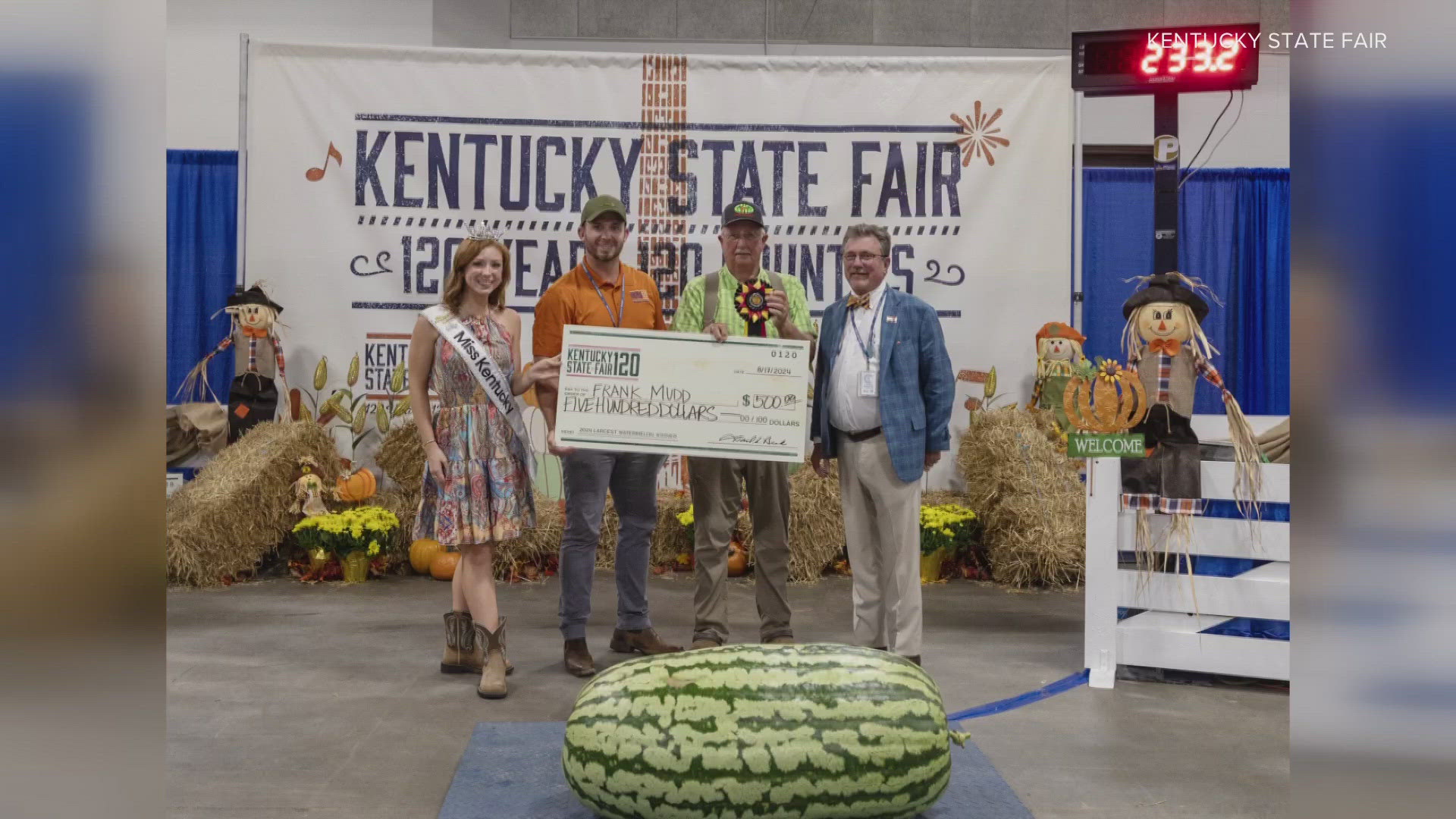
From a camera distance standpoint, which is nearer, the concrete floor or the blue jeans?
the concrete floor

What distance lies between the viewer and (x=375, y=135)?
691 cm

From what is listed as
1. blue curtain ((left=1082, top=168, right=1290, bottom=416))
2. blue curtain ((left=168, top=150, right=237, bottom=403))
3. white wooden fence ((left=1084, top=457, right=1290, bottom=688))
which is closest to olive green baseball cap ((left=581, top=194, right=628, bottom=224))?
white wooden fence ((left=1084, top=457, right=1290, bottom=688))

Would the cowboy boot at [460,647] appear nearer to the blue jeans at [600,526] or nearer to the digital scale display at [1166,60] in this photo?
the blue jeans at [600,526]

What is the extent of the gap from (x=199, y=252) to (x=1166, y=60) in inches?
260

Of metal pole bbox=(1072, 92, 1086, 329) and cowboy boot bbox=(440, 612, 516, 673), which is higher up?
metal pole bbox=(1072, 92, 1086, 329)

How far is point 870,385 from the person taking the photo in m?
3.99

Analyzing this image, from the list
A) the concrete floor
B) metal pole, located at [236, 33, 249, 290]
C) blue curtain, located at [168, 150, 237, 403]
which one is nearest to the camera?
the concrete floor

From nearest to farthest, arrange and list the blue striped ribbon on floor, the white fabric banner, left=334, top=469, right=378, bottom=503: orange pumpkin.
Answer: the blue striped ribbon on floor
left=334, top=469, right=378, bottom=503: orange pumpkin
the white fabric banner

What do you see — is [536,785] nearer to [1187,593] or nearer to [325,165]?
[1187,593]

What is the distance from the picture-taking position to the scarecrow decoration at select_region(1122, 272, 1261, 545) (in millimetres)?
4066

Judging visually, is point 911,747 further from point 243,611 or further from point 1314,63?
point 243,611

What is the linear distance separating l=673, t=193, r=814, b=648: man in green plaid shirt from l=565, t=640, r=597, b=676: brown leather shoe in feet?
1.51

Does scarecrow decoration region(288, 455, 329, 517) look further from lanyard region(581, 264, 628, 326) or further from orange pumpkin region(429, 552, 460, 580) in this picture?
lanyard region(581, 264, 628, 326)

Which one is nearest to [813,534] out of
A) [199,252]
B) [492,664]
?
[492,664]
